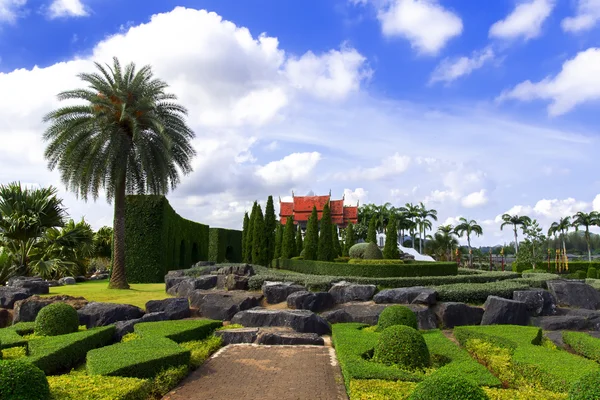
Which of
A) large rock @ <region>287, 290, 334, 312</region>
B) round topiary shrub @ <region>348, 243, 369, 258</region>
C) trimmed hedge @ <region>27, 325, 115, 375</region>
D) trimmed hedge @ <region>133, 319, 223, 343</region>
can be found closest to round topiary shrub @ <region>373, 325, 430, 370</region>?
trimmed hedge @ <region>133, 319, 223, 343</region>

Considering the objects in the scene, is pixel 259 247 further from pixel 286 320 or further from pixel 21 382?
pixel 21 382

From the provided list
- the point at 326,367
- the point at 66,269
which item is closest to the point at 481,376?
the point at 326,367

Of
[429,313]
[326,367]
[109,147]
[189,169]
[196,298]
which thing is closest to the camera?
[326,367]

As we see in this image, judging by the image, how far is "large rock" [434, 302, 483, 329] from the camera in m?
13.4

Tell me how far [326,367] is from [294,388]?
4.97ft

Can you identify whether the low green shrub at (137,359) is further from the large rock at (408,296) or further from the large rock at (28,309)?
the large rock at (408,296)

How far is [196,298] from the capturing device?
15906 mm

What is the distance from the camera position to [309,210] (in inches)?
2408

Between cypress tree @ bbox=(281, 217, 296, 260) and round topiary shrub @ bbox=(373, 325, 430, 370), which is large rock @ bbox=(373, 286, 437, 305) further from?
cypress tree @ bbox=(281, 217, 296, 260)

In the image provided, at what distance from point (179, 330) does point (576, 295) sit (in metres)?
13.4

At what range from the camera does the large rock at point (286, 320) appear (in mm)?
12633

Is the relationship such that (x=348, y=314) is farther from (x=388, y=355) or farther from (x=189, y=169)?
(x=189, y=169)

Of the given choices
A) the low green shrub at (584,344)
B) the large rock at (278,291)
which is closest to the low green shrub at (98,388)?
the large rock at (278,291)

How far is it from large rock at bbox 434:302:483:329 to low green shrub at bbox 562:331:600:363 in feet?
8.66
